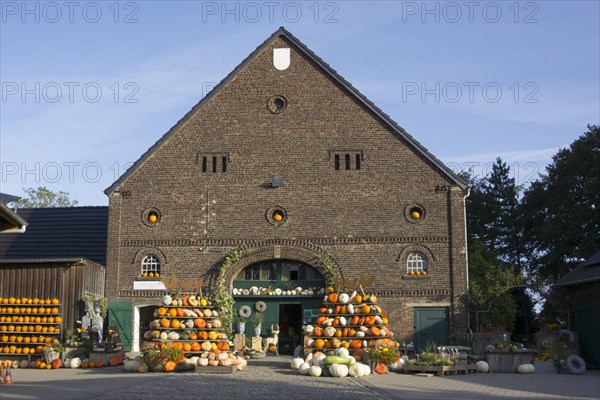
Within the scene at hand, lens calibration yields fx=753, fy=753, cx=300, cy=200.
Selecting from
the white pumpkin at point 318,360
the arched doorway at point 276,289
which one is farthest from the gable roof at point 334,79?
the white pumpkin at point 318,360

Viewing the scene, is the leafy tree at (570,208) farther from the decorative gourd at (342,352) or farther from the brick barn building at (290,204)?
the decorative gourd at (342,352)

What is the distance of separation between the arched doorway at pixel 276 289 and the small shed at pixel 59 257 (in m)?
5.07

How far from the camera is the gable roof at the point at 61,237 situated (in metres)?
29.0

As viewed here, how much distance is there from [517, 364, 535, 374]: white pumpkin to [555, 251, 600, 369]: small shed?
2847mm

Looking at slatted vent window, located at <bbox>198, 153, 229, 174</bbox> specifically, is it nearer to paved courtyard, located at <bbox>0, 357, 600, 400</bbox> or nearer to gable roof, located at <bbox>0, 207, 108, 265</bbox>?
gable roof, located at <bbox>0, 207, 108, 265</bbox>

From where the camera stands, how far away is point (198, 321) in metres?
20.7

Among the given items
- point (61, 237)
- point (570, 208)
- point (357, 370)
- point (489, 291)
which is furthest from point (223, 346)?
point (570, 208)

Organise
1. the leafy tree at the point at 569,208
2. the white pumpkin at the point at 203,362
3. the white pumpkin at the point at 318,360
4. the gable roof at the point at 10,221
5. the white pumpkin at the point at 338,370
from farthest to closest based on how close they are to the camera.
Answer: the leafy tree at the point at 569,208 < the white pumpkin at the point at 203,362 < the white pumpkin at the point at 318,360 < the white pumpkin at the point at 338,370 < the gable roof at the point at 10,221

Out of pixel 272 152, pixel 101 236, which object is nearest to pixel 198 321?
pixel 272 152

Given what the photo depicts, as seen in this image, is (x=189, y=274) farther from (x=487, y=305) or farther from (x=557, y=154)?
(x=557, y=154)

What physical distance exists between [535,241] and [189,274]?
26256mm

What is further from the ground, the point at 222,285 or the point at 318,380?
the point at 222,285

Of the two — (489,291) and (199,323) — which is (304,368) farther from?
(489,291)

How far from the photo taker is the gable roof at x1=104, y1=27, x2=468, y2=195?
26.3 m
